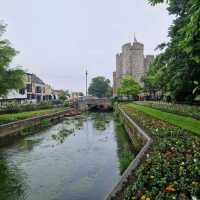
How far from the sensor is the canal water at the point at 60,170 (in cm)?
911

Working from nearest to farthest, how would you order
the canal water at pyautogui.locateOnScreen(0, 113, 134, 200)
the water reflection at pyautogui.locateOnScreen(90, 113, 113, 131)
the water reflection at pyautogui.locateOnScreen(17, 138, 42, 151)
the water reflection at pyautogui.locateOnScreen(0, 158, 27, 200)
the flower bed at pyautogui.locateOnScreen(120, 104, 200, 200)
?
1. the flower bed at pyautogui.locateOnScreen(120, 104, 200, 200)
2. the water reflection at pyautogui.locateOnScreen(0, 158, 27, 200)
3. the canal water at pyautogui.locateOnScreen(0, 113, 134, 200)
4. the water reflection at pyautogui.locateOnScreen(17, 138, 42, 151)
5. the water reflection at pyautogui.locateOnScreen(90, 113, 113, 131)

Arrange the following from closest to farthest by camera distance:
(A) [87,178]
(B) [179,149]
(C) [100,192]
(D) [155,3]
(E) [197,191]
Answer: (E) [197,191], (D) [155,3], (B) [179,149], (C) [100,192], (A) [87,178]

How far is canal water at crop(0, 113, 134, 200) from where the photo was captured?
9.11 metres

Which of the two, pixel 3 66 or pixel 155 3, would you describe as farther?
pixel 3 66

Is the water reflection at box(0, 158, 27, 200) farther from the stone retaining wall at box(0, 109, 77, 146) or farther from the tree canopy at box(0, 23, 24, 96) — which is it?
the tree canopy at box(0, 23, 24, 96)

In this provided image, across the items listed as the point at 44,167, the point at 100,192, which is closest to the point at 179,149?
the point at 100,192

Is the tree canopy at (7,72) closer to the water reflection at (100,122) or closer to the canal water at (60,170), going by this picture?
the canal water at (60,170)

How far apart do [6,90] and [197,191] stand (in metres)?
21.1

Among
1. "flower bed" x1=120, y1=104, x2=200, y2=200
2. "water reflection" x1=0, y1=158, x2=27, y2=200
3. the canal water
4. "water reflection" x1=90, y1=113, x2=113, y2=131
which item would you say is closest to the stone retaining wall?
the canal water

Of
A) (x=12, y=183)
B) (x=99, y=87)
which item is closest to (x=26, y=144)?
(x=12, y=183)

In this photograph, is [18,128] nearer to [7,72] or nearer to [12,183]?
[7,72]

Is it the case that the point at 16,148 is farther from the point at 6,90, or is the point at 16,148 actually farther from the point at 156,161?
the point at 156,161

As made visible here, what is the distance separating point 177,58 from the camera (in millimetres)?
22641

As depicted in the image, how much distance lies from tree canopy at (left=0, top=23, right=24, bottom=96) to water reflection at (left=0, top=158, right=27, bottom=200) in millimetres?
10870
